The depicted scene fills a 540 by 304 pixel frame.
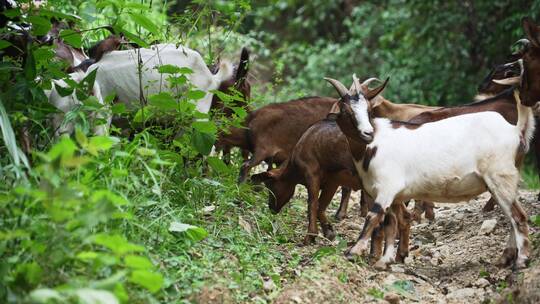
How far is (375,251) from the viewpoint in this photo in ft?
22.7

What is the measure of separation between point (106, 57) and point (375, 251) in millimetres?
3262

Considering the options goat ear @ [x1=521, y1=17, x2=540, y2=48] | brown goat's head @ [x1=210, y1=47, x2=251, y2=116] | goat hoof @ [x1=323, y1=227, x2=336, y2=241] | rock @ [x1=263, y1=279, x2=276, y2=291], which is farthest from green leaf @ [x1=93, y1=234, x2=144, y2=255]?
brown goat's head @ [x1=210, y1=47, x2=251, y2=116]

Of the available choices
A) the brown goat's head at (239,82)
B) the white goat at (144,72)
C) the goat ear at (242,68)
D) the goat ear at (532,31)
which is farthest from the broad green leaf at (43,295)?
the goat ear at (242,68)

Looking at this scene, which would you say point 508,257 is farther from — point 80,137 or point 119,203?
point 80,137

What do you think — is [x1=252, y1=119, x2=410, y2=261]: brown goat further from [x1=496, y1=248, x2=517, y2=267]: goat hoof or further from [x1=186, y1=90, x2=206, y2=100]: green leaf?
[x1=186, y1=90, x2=206, y2=100]: green leaf

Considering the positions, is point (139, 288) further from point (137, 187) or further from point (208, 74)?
point (208, 74)

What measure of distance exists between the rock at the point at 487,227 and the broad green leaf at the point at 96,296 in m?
4.71

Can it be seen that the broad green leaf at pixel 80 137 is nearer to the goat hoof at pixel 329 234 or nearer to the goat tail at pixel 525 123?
the goat tail at pixel 525 123

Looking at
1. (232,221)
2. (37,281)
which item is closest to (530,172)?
(232,221)

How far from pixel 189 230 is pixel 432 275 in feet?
6.84

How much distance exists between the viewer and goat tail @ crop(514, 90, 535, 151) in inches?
259

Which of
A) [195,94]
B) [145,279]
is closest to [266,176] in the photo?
[195,94]

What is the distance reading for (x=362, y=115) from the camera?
6.70 metres

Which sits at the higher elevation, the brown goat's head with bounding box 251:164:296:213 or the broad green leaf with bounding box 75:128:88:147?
the broad green leaf with bounding box 75:128:88:147
